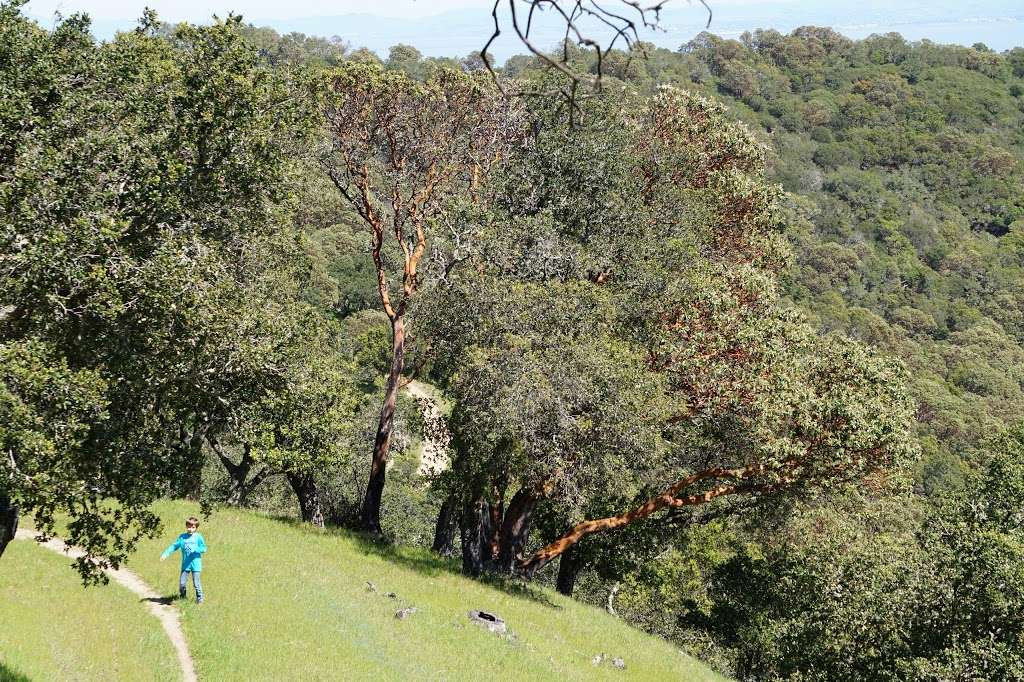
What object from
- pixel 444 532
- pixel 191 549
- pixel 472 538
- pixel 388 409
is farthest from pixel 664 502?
pixel 191 549

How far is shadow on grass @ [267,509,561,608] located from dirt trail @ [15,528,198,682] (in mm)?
6438

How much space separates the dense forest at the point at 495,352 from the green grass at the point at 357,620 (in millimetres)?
2285

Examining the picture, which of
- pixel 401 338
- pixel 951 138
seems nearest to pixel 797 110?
pixel 951 138

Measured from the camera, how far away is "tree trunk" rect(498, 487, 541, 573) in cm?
2819

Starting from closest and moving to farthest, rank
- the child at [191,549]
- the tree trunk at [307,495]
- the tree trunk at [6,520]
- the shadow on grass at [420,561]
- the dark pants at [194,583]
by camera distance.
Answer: the tree trunk at [6,520] < the child at [191,549] < the dark pants at [194,583] < the shadow on grass at [420,561] < the tree trunk at [307,495]

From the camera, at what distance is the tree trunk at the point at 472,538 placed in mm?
26094

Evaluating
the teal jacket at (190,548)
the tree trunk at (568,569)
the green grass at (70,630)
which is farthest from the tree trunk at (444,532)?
the green grass at (70,630)

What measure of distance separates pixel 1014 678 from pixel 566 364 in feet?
39.1

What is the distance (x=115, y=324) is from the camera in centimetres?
1201

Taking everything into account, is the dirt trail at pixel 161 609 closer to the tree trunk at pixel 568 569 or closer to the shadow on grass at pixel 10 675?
the shadow on grass at pixel 10 675

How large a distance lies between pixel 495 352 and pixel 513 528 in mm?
7168

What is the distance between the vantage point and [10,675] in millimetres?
13250

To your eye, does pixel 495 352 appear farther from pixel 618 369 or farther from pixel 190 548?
pixel 190 548

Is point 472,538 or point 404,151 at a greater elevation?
point 404,151
